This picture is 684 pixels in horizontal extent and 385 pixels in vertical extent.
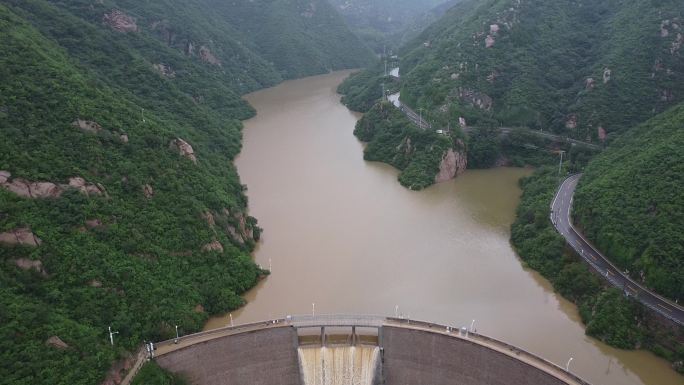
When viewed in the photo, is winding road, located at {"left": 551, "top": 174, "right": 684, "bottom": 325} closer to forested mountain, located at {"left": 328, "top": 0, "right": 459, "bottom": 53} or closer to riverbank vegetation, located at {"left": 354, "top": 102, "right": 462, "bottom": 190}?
riverbank vegetation, located at {"left": 354, "top": 102, "right": 462, "bottom": 190}

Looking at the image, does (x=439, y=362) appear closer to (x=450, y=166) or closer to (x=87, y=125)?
(x=87, y=125)

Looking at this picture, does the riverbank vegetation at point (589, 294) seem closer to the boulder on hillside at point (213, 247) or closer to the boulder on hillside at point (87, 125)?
the boulder on hillside at point (213, 247)

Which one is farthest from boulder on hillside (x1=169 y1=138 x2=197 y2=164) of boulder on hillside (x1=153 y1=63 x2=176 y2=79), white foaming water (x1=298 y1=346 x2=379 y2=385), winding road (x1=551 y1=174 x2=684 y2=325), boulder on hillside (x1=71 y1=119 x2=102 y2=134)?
boulder on hillside (x1=153 y1=63 x2=176 y2=79)

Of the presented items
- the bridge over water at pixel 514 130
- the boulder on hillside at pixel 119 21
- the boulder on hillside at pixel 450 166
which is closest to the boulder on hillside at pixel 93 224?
the boulder on hillside at pixel 450 166

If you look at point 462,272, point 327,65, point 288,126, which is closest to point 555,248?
point 462,272

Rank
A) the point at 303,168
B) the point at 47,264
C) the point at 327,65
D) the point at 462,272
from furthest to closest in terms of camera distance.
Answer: the point at 327,65 < the point at 303,168 < the point at 462,272 < the point at 47,264

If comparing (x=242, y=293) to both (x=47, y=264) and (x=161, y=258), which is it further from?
(x=47, y=264)

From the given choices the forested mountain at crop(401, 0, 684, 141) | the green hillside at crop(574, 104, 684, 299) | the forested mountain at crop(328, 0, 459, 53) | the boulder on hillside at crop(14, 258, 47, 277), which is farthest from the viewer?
the forested mountain at crop(328, 0, 459, 53)
